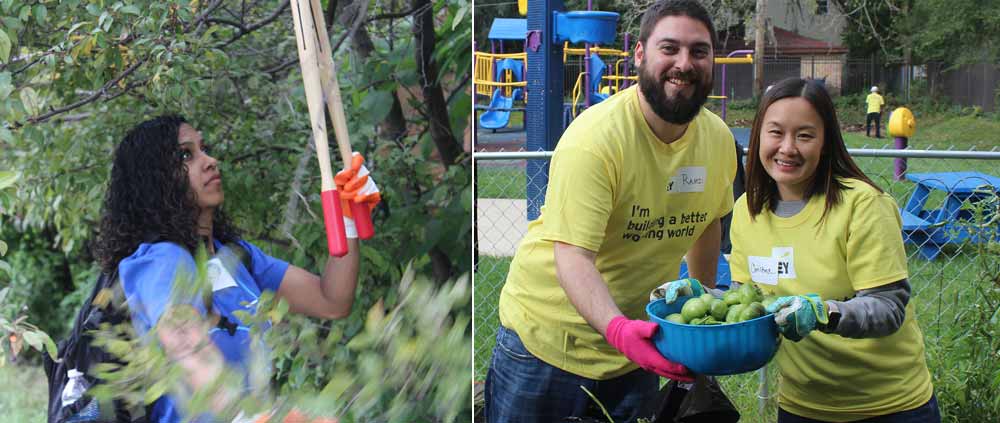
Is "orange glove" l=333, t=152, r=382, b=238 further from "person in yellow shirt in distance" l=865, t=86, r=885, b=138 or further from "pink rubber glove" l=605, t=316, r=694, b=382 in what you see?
"person in yellow shirt in distance" l=865, t=86, r=885, b=138

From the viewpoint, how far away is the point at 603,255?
1.80 metres

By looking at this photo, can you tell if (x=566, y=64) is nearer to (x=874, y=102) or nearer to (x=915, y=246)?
(x=874, y=102)

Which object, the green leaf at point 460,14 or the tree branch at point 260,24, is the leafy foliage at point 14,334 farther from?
the green leaf at point 460,14

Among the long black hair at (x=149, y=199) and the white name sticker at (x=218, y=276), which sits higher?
the long black hair at (x=149, y=199)

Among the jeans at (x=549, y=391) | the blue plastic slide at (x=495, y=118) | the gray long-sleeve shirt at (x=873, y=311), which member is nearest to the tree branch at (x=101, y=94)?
the jeans at (x=549, y=391)

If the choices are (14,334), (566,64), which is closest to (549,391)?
(14,334)

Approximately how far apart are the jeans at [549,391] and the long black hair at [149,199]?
26.7 inches

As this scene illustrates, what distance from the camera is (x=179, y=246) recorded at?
5.06 ft

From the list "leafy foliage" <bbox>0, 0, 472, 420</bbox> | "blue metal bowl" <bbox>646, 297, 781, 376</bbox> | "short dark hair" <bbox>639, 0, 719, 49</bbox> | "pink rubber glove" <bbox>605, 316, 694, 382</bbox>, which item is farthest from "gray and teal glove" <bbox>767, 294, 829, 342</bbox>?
"leafy foliage" <bbox>0, 0, 472, 420</bbox>

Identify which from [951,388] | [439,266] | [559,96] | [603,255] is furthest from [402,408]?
[951,388]

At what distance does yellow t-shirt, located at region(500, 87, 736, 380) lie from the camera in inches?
64.3

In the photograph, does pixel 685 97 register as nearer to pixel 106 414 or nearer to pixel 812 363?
pixel 812 363

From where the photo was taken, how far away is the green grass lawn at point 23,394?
1772mm

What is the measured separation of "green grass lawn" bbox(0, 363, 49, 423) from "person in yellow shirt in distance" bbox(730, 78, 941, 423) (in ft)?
4.58
